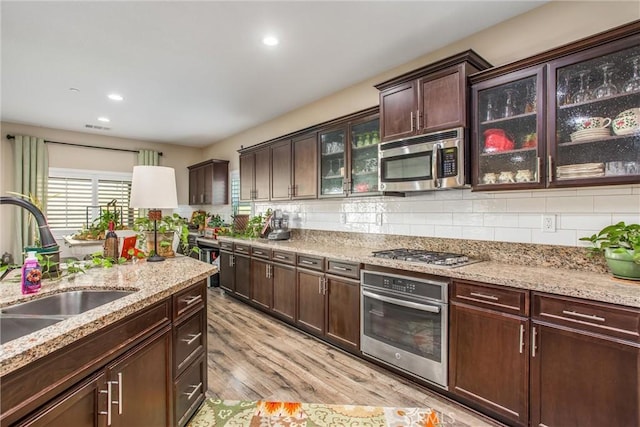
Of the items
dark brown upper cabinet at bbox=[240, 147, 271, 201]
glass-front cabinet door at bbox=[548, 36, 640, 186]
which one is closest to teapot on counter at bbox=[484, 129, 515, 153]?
glass-front cabinet door at bbox=[548, 36, 640, 186]

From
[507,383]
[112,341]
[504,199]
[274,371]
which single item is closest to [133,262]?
[112,341]

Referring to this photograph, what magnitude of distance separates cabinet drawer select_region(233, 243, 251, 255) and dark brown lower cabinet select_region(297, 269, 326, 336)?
1082 millimetres

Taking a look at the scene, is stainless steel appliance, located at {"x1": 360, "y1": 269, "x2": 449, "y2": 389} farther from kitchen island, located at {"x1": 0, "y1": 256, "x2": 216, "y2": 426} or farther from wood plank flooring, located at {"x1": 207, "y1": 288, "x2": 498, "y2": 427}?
kitchen island, located at {"x1": 0, "y1": 256, "x2": 216, "y2": 426}

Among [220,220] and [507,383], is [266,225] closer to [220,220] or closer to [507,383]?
[220,220]

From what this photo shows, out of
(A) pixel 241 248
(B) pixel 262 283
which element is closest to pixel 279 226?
(A) pixel 241 248

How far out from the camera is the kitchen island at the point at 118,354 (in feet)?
3.12

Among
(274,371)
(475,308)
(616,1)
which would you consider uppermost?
(616,1)

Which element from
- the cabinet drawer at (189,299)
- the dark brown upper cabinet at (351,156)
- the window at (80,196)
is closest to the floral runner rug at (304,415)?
the cabinet drawer at (189,299)

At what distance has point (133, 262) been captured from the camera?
2.33 metres

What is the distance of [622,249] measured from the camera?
5.73 feet

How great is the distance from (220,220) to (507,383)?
5.15 m

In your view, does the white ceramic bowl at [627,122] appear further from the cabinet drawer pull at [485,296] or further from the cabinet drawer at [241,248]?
the cabinet drawer at [241,248]

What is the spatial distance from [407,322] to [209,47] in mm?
2848

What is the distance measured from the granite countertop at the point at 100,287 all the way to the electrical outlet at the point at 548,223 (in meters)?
2.35
